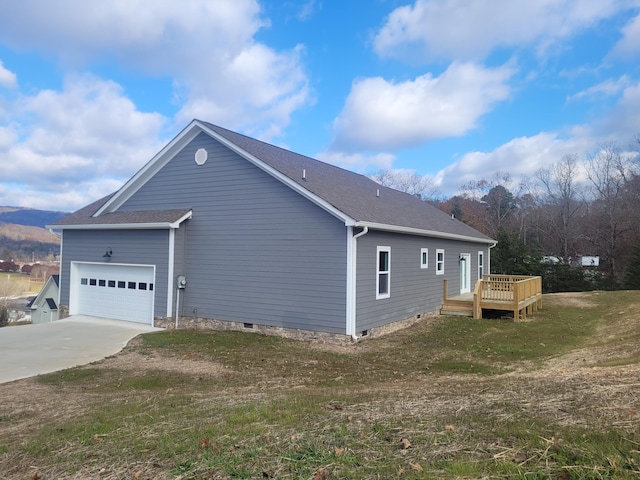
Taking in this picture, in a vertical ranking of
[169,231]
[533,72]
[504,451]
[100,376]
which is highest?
[533,72]

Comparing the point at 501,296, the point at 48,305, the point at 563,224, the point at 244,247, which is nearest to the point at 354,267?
the point at 244,247

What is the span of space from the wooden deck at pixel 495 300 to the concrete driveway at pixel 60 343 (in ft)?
34.6

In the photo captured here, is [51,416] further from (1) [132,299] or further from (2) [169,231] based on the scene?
(1) [132,299]

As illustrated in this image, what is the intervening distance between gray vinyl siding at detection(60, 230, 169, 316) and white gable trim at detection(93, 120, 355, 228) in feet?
3.81

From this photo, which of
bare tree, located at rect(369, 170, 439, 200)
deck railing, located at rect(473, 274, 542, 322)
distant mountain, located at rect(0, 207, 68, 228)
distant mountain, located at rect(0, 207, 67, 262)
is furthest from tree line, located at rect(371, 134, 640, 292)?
distant mountain, located at rect(0, 207, 68, 228)

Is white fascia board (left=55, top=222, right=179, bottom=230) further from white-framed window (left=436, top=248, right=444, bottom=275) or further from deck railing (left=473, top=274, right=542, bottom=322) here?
deck railing (left=473, top=274, right=542, bottom=322)

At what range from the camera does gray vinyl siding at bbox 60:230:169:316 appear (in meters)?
13.3

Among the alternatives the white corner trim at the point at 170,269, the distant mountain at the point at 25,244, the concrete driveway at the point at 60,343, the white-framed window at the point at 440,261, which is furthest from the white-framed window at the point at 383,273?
the distant mountain at the point at 25,244

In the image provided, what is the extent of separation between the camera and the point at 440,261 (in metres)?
16.7

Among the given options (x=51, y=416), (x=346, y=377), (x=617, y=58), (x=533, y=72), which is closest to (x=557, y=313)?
(x=533, y=72)

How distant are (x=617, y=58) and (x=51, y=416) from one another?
23.3 m

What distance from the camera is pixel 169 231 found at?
13.2m

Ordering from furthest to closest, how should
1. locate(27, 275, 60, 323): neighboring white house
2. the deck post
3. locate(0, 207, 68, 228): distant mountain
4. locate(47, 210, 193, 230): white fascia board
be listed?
locate(0, 207, 68, 228): distant mountain → locate(27, 275, 60, 323): neighboring white house → the deck post → locate(47, 210, 193, 230): white fascia board

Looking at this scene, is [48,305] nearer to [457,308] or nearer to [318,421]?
[457,308]
